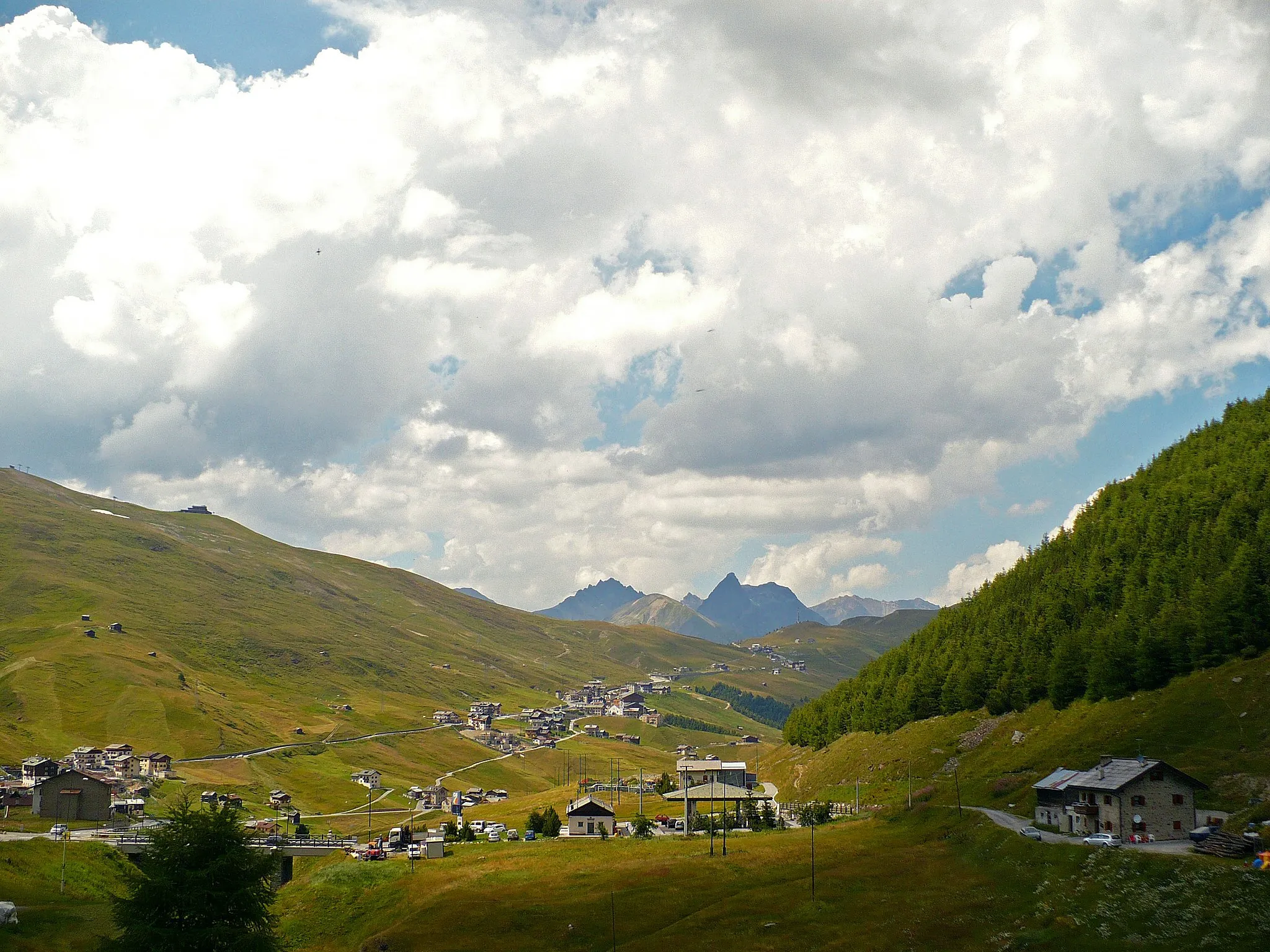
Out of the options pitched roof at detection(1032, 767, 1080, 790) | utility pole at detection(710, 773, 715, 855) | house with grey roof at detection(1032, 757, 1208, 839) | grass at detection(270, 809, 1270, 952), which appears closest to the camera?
grass at detection(270, 809, 1270, 952)

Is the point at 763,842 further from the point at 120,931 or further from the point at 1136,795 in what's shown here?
the point at 120,931

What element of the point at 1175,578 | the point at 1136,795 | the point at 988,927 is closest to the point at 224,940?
the point at 988,927

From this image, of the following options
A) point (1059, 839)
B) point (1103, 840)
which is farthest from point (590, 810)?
point (1103, 840)

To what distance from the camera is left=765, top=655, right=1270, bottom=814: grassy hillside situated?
376 ft

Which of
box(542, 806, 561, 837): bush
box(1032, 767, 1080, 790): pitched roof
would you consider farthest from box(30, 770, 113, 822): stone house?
box(1032, 767, 1080, 790): pitched roof

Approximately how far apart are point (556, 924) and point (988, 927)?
138 feet

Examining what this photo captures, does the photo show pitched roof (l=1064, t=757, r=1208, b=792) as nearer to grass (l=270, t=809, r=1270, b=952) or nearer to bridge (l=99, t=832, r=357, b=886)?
grass (l=270, t=809, r=1270, b=952)

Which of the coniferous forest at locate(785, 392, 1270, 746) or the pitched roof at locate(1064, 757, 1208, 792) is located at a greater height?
the coniferous forest at locate(785, 392, 1270, 746)

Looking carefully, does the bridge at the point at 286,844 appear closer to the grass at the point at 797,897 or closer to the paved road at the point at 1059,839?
the grass at the point at 797,897

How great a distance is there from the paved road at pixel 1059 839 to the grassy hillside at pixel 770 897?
104 inches

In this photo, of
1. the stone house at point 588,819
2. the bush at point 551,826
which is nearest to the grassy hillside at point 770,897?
the stone house at point 588,819

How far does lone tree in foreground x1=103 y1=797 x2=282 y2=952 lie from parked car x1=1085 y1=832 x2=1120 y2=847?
7524cm

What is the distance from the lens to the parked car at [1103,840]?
9306cm

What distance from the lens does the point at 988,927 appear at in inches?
3209
